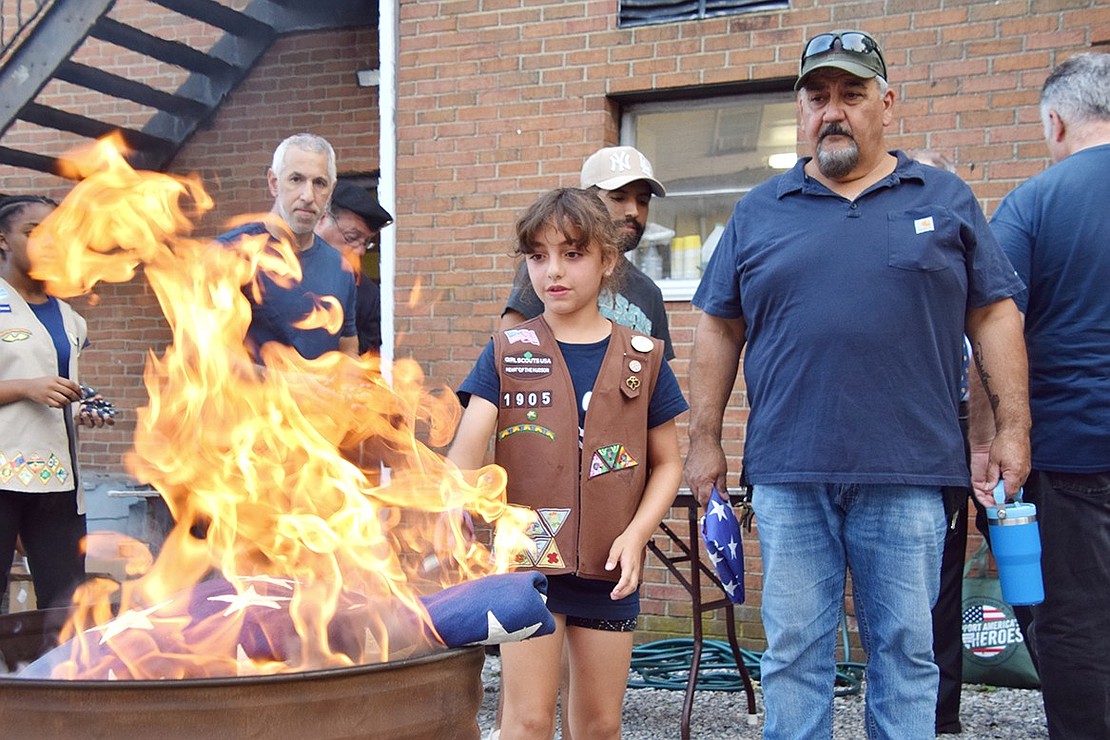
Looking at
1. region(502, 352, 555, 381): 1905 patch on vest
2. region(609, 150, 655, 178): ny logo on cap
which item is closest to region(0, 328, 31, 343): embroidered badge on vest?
region(502, 352, 555, 381): 1905 patch on vest

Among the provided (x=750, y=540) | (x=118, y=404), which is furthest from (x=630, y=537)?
(x=118, y=404)

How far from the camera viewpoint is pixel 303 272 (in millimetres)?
4004

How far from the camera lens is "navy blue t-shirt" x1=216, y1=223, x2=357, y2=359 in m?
3.85

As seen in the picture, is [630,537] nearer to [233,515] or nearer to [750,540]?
[233,515]

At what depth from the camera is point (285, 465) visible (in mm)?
2506

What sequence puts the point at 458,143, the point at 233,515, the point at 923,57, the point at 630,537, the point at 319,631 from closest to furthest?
the point at 319,631, the point at 233,515, the point at 630,537, the point at 923,57, the point at 458,143

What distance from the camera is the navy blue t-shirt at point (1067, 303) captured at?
11.0 ft

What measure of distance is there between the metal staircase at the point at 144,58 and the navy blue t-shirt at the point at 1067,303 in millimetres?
5004

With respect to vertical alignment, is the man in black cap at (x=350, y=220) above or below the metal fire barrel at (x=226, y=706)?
above

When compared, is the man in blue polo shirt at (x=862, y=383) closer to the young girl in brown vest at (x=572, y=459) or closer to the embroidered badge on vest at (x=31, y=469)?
the young girl in brown vest at (x=572, y=459)

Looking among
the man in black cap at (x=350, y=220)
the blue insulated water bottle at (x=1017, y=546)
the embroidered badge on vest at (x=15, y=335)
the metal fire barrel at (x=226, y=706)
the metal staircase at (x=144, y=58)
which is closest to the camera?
the metal fire barrel at (x=226, y=706)

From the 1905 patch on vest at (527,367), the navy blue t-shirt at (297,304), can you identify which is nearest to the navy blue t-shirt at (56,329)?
the navy blue t-shirt at (297,304)

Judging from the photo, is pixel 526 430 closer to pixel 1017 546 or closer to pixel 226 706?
pixel 226 706

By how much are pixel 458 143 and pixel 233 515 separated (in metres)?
4.04
